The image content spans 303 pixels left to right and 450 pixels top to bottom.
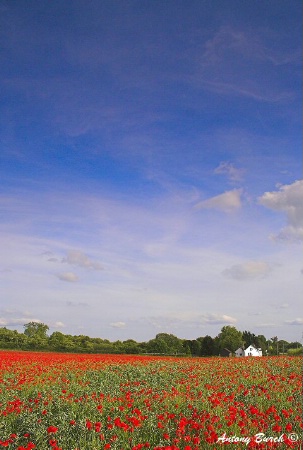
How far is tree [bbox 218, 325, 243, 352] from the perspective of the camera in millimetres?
76875

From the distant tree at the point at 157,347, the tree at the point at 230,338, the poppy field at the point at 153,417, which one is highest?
the tree at the point at 230,338

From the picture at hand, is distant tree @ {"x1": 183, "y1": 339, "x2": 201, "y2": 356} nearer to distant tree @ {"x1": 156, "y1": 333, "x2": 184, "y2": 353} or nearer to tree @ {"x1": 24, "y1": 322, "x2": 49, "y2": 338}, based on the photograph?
distant tree @ {"x1": 156, "y1": 333, "x2": 184, "y2": 353}

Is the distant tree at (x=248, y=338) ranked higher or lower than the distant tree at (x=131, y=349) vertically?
higher

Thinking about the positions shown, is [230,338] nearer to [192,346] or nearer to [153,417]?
[192,346]

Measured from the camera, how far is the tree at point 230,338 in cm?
7688

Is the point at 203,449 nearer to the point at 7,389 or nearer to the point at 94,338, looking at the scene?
the point at 7,389

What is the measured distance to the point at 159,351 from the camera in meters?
75.1

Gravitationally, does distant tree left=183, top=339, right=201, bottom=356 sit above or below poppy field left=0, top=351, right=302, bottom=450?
above

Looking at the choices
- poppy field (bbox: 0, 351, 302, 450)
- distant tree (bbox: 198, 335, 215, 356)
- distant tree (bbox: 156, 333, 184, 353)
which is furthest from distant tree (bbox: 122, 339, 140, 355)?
poppy field (bbox: 0, 351, 302, 450)

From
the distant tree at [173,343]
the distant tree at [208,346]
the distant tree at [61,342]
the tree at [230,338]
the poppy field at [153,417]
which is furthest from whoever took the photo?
the distant tree at [173,343]

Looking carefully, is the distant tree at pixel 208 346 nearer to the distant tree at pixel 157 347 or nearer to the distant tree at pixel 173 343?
the distant tree at pixel 157 347

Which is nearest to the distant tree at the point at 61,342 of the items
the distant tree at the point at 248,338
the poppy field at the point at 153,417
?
the distant tree at the point at 248,338

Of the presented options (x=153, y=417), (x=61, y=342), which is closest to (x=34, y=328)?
(x=61, y=342)

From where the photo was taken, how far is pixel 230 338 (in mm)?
77562
